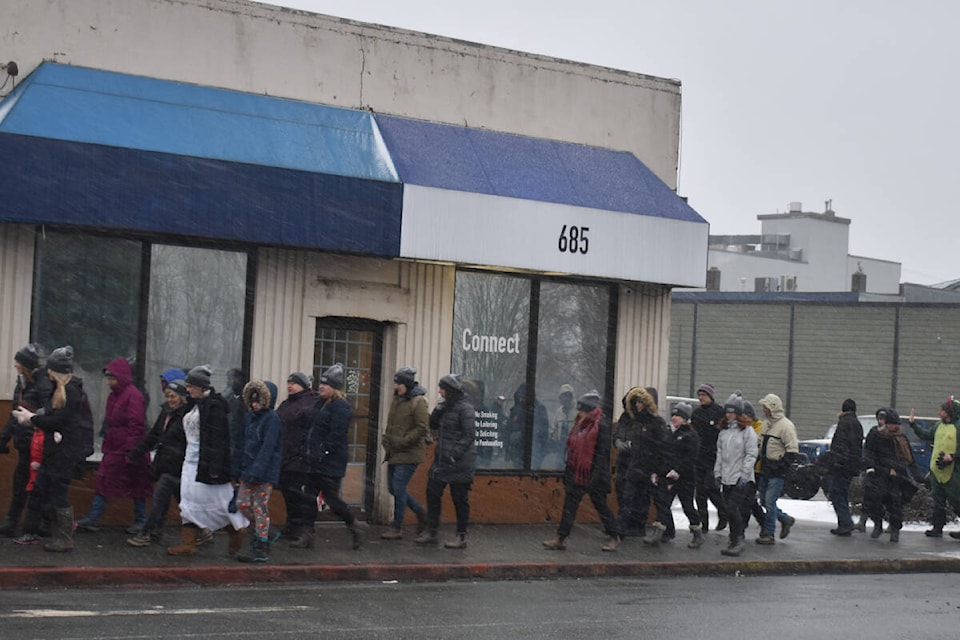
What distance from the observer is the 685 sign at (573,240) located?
1677cm

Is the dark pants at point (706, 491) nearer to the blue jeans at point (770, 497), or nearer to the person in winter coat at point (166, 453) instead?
the blue jeans at point (770, 497)

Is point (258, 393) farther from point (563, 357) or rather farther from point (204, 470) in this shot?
point (563, 357)

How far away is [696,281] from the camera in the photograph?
17859 millimetres

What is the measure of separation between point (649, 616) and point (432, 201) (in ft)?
19.5

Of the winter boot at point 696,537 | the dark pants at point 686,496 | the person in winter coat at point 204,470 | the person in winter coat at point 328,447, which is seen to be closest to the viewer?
the person in winter coat at point 204,470

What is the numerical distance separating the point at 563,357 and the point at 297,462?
195 inches

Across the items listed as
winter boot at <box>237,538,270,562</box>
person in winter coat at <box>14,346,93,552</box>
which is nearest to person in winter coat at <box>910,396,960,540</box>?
winter boot at <box>237,538,270,562</box>

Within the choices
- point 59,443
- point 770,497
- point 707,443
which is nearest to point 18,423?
point 59,443

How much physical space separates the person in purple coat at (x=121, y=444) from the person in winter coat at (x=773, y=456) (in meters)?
7.41

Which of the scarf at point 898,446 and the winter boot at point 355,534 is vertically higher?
the scarf at point 898,446

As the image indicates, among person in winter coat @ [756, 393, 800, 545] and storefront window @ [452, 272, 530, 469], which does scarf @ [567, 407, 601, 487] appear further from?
person in winter coat @ [756, 393, 800, 545]

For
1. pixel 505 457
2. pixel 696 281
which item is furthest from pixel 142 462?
pixel 696 281

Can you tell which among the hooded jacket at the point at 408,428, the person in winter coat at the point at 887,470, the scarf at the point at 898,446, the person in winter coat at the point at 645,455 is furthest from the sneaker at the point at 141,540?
the scarf at the point at 898,446

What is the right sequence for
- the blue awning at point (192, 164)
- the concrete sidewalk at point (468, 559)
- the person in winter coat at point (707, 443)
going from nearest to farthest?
the concrete sidewalk at point (468, 559) < the blue awning at point (192, 164) < the person in winter coat at point (707, 443)
